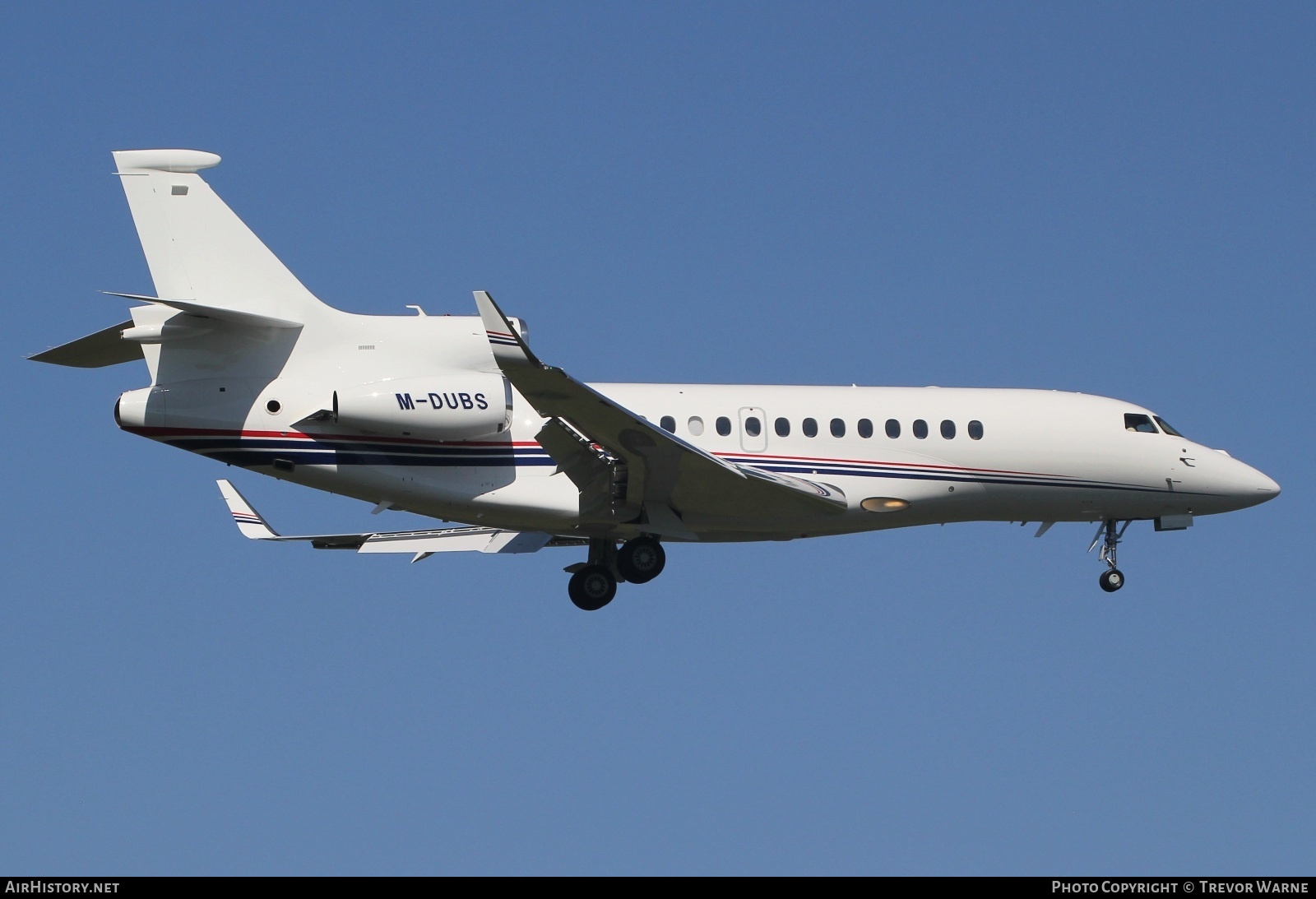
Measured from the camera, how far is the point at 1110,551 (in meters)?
24.2

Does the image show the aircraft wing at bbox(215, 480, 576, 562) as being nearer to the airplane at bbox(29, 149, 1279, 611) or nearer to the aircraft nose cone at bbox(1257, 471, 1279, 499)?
the airplane at bbox(29, 149, 1279, 611)

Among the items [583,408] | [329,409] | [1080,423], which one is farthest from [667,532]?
[1080,423]

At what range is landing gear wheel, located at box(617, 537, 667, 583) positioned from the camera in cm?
2195

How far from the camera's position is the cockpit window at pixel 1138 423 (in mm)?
24016

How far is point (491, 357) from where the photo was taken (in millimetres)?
20844

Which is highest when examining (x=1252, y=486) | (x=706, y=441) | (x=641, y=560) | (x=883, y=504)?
(x=1252, y=486)

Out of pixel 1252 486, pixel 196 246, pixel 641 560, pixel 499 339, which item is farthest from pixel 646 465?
pixel 1252 486

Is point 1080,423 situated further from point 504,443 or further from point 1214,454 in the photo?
point 504,443

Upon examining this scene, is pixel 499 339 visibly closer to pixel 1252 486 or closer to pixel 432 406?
pixel 432 406

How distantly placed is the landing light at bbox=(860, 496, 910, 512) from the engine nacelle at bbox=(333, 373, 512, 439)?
17.1 feet

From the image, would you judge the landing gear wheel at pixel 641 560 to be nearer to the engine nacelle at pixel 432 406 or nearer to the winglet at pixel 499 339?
the engine nacelle at pixel 432 406

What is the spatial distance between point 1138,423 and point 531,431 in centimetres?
938

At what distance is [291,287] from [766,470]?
22.3 ft

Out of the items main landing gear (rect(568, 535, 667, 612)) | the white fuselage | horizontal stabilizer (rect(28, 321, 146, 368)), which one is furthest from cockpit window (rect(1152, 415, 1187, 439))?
horizontal stabilizer (rect(28, 321, 146, 368))
